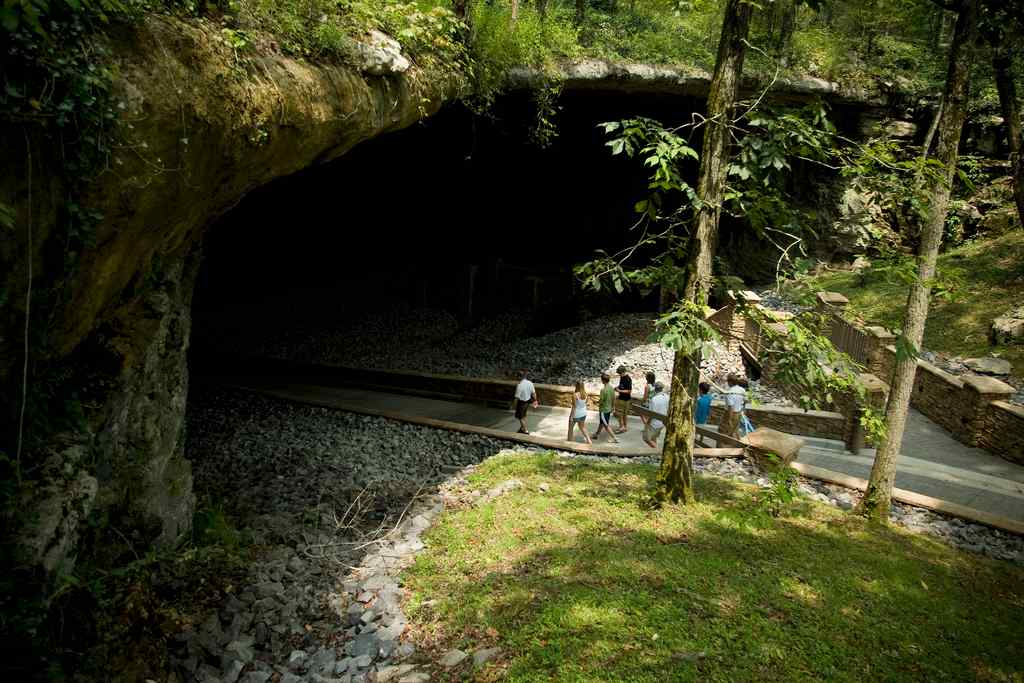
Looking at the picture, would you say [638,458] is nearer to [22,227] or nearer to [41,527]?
[41,527]

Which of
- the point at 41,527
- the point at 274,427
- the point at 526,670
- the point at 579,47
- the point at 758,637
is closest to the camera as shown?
the point at 41,527

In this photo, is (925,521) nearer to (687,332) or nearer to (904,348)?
(904,348)

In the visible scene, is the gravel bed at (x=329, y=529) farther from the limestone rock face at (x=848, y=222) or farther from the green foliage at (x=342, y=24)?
the limestone rock face at (x=848, y=222)

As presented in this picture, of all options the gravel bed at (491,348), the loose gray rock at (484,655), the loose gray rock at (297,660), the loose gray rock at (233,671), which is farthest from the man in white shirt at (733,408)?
the loose gray rock at (233,671)

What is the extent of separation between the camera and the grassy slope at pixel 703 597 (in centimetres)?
471

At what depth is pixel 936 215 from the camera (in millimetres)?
7004

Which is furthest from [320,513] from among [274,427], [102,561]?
[274,427]

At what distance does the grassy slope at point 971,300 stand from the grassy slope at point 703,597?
8232mm

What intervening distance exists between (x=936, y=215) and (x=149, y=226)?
7941mm

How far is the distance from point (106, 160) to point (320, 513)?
5.85 metres

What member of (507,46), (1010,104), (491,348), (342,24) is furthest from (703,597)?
(491,348)

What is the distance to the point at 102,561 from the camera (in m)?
5.75

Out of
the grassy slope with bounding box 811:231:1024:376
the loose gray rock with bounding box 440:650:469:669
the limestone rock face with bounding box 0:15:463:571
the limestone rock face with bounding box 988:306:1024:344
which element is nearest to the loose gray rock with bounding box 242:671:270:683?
the loose gray rock with bounding box 440:650:469:669

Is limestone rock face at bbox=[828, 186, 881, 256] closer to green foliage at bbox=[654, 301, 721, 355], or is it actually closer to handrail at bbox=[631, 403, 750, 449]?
handrail at bbox=[631, 403, 750, 449]
